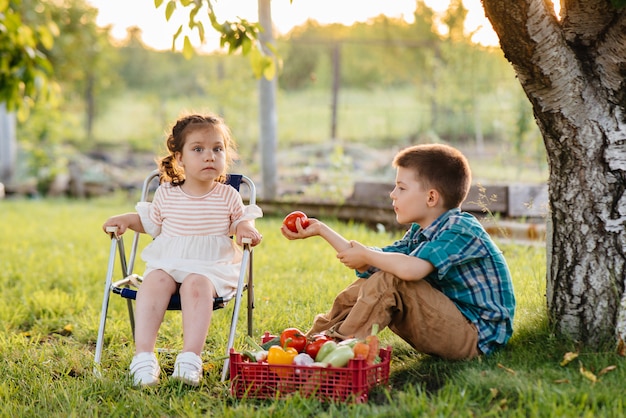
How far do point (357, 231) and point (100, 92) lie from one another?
13.7m

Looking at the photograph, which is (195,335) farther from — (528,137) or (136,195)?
(136,195)

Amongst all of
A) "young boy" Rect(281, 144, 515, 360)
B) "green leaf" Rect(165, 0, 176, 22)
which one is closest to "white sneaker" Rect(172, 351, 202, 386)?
"young boy" Rect(281, 144, 515, 360)

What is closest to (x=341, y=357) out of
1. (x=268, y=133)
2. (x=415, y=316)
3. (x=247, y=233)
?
(x=415, y=316)

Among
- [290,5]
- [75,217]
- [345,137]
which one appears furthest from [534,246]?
[345,137]

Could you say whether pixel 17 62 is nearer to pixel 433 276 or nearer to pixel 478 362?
pixel 433 276

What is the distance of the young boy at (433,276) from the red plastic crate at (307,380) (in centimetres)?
22

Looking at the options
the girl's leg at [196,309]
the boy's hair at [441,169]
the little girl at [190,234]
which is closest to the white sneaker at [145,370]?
the little girl at [190,234]

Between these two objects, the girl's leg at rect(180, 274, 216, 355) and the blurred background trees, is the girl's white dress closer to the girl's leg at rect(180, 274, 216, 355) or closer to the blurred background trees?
the girl's leg at rect(180, 274, 216, 355)

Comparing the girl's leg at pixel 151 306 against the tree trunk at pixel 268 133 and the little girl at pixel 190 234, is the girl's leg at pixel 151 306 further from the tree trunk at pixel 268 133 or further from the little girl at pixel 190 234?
the tree trunk at pixel 268 133

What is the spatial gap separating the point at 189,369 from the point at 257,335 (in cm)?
85

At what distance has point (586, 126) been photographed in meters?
3.24

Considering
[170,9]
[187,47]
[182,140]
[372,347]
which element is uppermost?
[170,9]

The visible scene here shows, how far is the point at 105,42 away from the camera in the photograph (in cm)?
1714

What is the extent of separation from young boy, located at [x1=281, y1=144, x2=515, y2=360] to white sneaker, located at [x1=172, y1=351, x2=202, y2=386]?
0.57 metres
